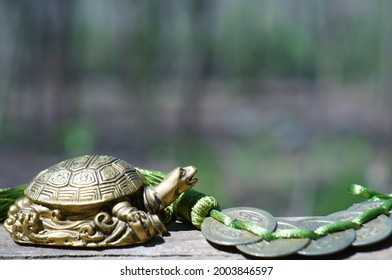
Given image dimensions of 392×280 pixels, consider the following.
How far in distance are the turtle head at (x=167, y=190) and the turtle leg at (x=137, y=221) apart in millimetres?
47

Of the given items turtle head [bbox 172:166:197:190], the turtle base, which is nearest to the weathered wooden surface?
the turtle base

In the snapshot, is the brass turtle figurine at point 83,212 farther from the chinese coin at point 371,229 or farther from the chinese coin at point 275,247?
the chinese coin at point 371,229

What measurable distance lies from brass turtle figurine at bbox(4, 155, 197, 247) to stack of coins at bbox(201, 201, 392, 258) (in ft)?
0.50

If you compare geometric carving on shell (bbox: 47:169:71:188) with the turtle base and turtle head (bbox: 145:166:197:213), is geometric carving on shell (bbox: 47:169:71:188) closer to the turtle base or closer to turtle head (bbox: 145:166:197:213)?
the turtle base

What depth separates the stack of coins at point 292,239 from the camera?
1.00 meters

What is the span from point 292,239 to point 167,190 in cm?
32

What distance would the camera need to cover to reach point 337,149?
268 centimetres

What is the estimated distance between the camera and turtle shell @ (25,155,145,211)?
3.44 ft

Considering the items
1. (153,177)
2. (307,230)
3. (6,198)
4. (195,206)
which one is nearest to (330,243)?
Answer: (307,230)

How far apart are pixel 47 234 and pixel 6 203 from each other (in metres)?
0.29

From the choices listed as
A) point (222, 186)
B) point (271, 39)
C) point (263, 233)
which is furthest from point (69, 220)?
point (271, 39)

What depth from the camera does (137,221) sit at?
104 centimetres

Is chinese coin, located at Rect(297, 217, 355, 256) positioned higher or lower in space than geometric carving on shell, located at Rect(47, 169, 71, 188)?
lower

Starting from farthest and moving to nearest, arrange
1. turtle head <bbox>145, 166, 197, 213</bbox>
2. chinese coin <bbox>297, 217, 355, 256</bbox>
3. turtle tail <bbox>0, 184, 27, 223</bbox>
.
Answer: turtle tail <bbox>0, 184, 27, 223</bbox>
turtle head <bbox>145, 166, 197, 213</bbox>
chinese coin <bbox>297, 217, 355, 256</bbox>
